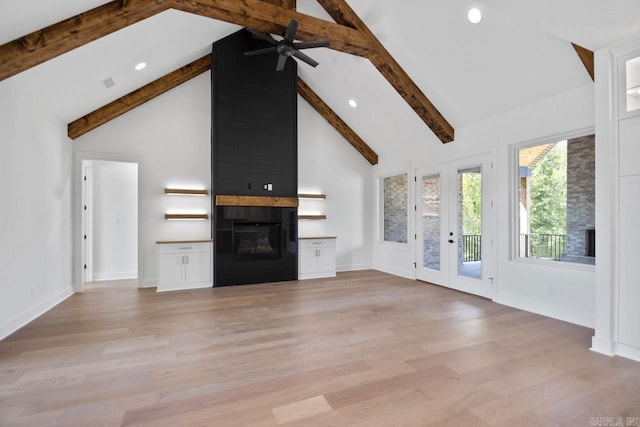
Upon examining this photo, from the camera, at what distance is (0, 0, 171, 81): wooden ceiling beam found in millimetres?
2928

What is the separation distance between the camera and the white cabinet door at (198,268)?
5641 millimetres

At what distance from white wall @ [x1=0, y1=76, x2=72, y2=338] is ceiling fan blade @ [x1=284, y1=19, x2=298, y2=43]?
119 inches

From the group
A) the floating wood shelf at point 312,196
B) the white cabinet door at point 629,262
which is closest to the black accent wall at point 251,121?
the floating wood shelf at point 312,196

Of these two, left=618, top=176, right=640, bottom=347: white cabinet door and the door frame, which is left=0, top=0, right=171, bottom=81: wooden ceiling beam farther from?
left=618, top=176, right=640, bottom=347: white cabinet door

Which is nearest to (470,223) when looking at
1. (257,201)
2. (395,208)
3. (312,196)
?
(395,208)

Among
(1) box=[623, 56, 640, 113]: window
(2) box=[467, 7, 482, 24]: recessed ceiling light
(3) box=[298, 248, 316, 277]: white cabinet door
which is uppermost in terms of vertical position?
(2) box=[467, 7, 482, 24]: recessed ceiling light

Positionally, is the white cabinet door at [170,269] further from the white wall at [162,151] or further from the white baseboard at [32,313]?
the white baseboard at [32,313]

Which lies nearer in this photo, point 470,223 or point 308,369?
point 308,369

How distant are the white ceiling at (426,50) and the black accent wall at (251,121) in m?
0.55

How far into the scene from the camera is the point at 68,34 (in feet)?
10.0

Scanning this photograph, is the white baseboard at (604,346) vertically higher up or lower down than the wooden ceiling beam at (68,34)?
lower down

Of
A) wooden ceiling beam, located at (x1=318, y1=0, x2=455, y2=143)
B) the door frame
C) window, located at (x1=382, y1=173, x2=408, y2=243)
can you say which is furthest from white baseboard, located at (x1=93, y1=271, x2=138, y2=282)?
wooden ceiling beam, located at (x1=318, y1=0, x2=455, y2=143)

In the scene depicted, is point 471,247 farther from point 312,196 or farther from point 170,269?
point 170,269

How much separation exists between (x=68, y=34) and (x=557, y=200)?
236 inches
